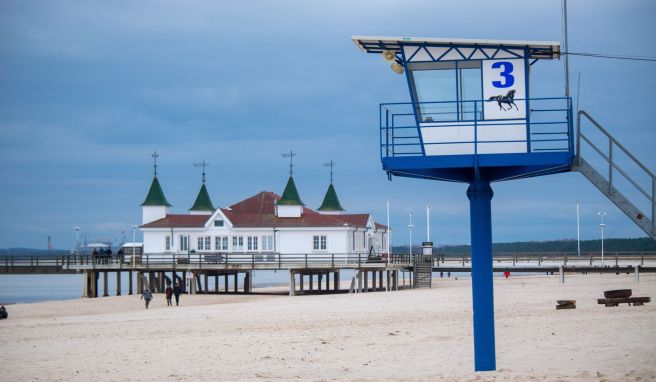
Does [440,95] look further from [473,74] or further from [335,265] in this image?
[335,265]

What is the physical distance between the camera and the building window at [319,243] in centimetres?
5397

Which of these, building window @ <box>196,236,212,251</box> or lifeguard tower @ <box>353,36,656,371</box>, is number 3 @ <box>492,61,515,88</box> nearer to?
lifeguard tower @ <box>353,36,656,371</box>

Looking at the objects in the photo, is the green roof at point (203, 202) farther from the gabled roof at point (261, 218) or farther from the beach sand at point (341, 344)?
the beach sand at point (341, 344)

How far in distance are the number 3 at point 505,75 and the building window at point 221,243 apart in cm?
4125

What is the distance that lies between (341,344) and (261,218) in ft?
109

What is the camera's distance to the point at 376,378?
1659cm

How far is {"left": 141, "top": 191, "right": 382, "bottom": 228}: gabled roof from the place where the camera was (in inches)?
2146

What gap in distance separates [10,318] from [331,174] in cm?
2729

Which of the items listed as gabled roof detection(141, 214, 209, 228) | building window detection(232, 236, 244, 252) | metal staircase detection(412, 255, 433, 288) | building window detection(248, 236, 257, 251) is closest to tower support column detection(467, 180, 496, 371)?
metal staircase detection(412, 255, 433, 288)

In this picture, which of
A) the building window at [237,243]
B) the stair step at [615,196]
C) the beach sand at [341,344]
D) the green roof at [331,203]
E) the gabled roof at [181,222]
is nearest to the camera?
the stair step at [615,196]

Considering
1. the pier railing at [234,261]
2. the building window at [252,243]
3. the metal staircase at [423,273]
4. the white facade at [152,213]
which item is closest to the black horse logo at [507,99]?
the pier railing at [234,261]

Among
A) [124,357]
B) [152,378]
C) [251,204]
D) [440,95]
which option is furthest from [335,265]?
[440,95]

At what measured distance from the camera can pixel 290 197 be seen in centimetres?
5547

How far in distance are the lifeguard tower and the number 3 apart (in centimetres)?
2
